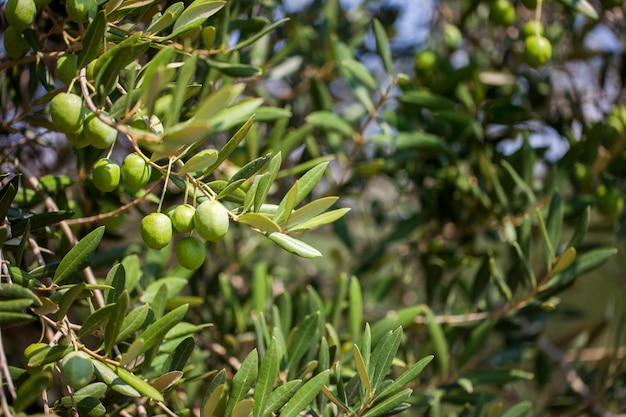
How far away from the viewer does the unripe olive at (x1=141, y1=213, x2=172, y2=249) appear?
2.37 feet

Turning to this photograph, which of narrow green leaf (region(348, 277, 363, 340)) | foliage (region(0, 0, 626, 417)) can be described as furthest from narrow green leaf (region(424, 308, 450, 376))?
narrow green leaf (region(348, 277, 363, 340))

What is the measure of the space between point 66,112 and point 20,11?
187mm

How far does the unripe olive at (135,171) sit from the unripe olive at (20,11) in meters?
0.24

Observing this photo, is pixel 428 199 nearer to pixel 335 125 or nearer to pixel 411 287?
pixel 335 125

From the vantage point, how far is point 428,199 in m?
1.64

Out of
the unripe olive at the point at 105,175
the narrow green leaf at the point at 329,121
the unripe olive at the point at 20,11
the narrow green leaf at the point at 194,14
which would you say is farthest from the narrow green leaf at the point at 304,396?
the narrow green leaf at the point at 329,121

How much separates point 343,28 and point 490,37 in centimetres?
55

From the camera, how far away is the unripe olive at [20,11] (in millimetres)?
782

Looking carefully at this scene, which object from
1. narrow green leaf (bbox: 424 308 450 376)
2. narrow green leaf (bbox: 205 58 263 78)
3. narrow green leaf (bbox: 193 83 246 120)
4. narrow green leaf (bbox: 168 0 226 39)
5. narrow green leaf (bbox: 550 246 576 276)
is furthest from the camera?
narrow green leaf (bbox: 424 308 450 376)

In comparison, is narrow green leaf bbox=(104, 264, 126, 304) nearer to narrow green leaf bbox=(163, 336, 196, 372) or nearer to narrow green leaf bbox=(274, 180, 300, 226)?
narrow green leaf bbox=(163, 336, 196, 372)

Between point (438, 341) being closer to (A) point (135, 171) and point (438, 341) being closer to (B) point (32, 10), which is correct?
(A) point (135, 171)

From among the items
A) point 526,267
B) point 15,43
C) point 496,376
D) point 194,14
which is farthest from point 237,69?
point 496,376

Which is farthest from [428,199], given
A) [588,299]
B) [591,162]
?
[588,299]

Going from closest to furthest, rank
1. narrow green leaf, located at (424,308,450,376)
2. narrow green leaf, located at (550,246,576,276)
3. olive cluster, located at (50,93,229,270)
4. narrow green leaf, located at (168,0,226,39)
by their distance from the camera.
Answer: olive cluster, located at (50,93,229,270) → narrow green leaf, located at (168,0,226,39) → narrow green leaf, located at (550,246,576,276) → narrow green leaf, located at (424,308,450,376)
